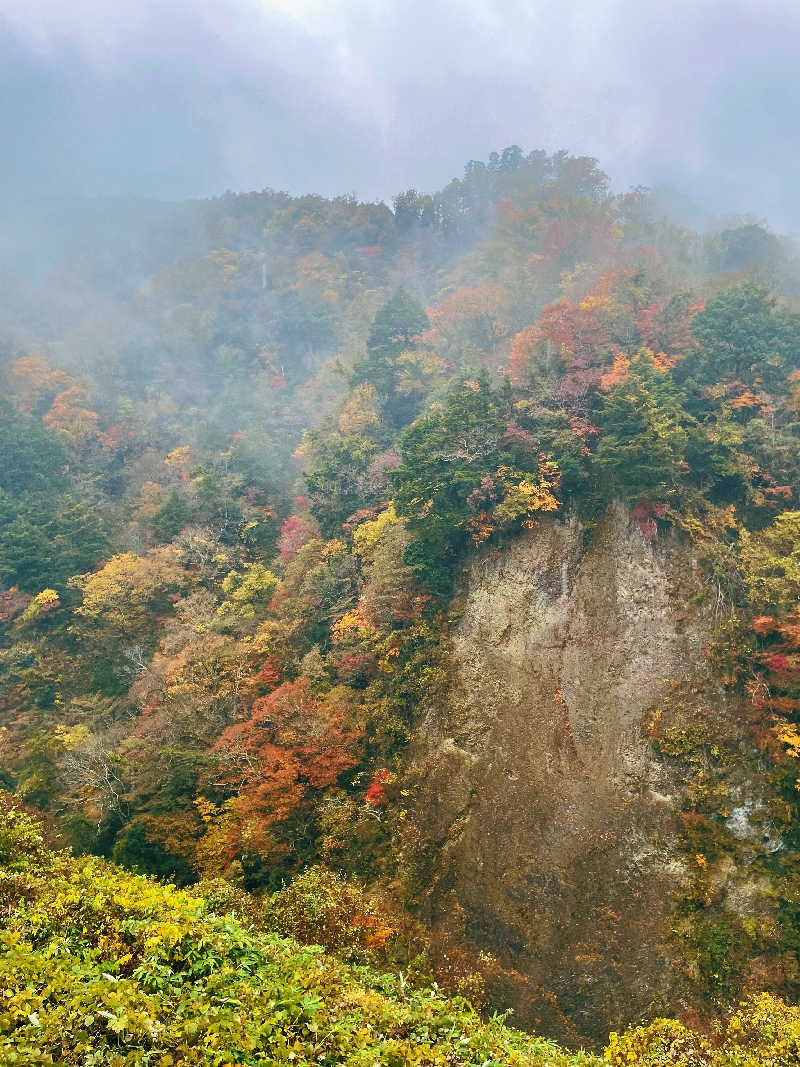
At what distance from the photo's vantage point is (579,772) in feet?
61.3

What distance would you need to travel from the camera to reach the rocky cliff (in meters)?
16.3

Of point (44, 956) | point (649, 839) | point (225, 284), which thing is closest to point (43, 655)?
point (44, 956)

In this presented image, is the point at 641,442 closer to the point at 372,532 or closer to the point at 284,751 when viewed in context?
the point at 372,532

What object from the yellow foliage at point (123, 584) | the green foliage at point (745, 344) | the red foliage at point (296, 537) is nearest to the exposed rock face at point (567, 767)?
the green foliage at point (745, 344)

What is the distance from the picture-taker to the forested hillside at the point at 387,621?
48.6ft

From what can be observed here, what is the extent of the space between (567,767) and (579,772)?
415 millimetres

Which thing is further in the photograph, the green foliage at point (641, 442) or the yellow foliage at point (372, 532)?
the yellow foliage at point (372, 532)

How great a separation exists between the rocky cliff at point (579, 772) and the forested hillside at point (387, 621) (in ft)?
0.85

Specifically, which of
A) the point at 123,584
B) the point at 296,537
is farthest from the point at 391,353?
the point at 123,584

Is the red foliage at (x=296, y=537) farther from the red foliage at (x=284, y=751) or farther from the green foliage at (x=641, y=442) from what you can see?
the green foliage at (x=641, y=442)

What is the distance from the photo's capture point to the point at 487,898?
58.2ft

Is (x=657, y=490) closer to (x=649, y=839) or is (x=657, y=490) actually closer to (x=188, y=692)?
(x=649, y=839)

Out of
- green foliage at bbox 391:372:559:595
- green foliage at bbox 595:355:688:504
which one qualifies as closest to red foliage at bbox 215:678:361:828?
green foliage at bbox 391:372:559:595

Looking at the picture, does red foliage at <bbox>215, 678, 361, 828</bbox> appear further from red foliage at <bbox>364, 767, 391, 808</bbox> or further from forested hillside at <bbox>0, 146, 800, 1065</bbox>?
red foliage at <bbox>364, 767, 391, 808</bbox>
